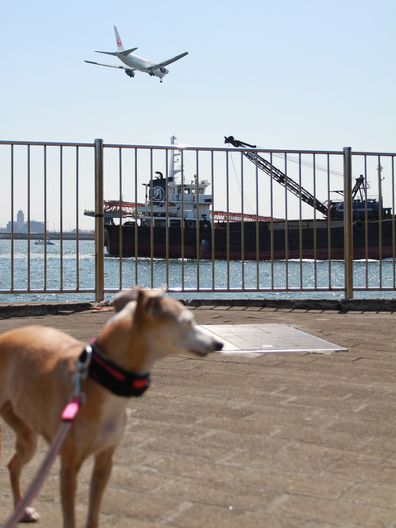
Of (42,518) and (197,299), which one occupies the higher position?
(197,299)

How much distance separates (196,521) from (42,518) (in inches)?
18.7

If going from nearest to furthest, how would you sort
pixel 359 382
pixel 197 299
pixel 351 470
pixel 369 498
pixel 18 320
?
1. pixel 369 498
2. pixel 351 470
3. pixel 359 382
4. pixel 18 320
5. pixel 197 299

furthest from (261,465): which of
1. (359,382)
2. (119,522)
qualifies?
(359,382)

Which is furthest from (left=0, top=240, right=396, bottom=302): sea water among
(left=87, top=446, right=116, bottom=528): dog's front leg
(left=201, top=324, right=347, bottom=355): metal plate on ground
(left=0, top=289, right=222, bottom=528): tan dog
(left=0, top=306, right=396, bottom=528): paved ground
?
(left=87, top=446, right=116, bottom=528): dog's front leg

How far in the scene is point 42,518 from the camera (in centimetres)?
217

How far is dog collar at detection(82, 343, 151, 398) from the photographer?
5.49 ft

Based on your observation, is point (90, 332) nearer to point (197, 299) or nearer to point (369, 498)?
point (197, 299)

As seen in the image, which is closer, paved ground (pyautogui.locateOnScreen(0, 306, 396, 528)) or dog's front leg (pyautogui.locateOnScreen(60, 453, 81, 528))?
dog's front leg (pyautogui.locateOnScreen(60, 453, 81, 528))

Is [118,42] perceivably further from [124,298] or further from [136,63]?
[124,298]

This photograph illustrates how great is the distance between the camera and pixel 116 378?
168cm

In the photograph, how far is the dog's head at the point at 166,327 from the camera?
1585 millimetres

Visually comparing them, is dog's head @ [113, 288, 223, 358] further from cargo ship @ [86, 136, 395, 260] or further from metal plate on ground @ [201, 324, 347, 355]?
cargo ship @ [86, 136, 395, 260]

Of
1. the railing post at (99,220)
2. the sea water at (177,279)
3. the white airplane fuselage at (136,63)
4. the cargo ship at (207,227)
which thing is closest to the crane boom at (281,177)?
the cargo ship at (207,227)

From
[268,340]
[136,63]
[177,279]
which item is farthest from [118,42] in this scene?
[268,340]
